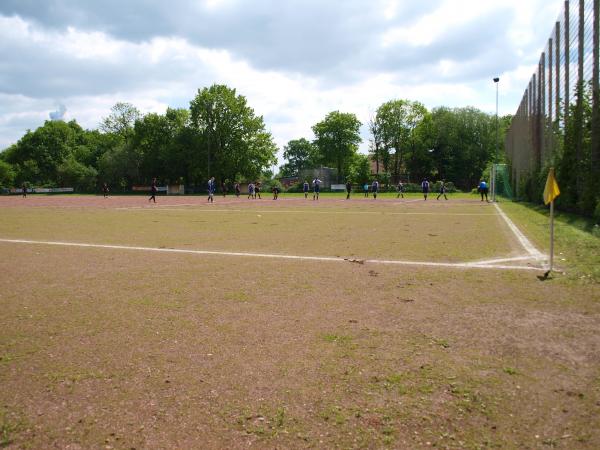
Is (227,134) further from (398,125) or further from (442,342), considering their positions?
(442,342)

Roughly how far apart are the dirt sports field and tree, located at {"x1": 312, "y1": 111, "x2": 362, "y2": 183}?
9014cm

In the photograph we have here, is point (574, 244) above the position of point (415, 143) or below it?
below

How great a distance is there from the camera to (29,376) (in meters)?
3.53

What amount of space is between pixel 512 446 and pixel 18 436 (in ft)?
9.12

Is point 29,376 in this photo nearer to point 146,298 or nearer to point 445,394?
point 146,298

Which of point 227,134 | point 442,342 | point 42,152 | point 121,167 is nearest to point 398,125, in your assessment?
point 227,134

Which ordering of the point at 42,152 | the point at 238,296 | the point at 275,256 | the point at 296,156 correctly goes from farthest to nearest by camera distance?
the point at 296,156
the point at 42,152
the point at 275,256
the point at 238,296

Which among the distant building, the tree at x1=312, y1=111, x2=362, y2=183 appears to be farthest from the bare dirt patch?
the tree at x1=312, y1=111, x2=362, y2=183

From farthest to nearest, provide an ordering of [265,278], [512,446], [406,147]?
[406,147] → [265,278] → [512,446]

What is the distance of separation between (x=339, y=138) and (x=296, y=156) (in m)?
54.4

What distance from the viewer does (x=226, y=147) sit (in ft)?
257

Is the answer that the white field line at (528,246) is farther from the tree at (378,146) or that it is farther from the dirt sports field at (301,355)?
the tree at (378,146)

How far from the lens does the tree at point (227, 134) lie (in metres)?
77.8

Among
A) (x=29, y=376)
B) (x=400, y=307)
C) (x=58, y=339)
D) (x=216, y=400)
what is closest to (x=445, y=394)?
(x=216, y=400)
